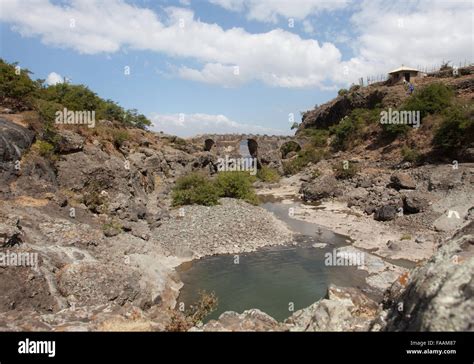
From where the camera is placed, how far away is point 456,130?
33844 mm

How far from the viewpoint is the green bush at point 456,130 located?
32.7 meters

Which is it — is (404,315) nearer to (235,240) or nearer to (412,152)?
(235,240)

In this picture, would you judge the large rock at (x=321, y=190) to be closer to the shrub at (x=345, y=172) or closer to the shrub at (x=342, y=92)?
the shrub at (x=345, y=172)

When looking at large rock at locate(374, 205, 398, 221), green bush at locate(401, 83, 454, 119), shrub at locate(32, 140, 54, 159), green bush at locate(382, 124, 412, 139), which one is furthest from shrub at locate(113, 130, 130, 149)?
green bush at locate(401, 83, 454, 119)

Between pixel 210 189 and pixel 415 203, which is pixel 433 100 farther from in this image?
pixel 210 189

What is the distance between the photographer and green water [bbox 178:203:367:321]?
1420cm

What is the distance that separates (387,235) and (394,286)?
15.4 m

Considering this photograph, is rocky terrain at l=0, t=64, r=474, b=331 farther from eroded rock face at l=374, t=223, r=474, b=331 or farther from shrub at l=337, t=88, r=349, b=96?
shrub at l=337, t=88, r=349, b=96

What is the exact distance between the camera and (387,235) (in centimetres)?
2272

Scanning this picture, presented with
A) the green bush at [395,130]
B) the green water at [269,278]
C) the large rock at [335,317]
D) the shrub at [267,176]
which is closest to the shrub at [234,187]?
the green water at [269,278]

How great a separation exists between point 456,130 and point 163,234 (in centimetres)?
2775

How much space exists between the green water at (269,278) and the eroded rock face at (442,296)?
7.67m

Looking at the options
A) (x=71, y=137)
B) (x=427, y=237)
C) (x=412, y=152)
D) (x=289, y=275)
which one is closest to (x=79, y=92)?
(x=71, y=137)

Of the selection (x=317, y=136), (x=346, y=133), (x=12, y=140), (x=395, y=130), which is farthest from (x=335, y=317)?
(x=317, y=136)
